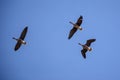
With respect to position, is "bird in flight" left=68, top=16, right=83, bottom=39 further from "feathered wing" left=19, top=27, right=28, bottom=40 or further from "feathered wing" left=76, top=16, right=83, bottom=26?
"feathered wing" left=19, top=27, right=28, bottom=40

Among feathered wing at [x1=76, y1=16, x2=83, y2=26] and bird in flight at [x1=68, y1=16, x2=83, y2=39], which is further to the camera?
bird in flight at [x1=68, y1=16, x2=83, y2=39]

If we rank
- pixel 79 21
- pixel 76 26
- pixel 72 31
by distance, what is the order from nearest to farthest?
1. pixel 79 21
2. pixel 76 26
3. pixel 72 31

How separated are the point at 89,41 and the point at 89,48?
82 cm

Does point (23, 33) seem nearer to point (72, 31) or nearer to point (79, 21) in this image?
point (72, 31)

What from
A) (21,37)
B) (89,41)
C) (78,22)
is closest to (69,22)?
(78,22)

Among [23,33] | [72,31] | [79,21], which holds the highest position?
[79,21]

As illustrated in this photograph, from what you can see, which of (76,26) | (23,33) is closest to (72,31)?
(76,26)

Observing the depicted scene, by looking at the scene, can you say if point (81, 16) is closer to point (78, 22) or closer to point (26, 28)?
point (78, 22)

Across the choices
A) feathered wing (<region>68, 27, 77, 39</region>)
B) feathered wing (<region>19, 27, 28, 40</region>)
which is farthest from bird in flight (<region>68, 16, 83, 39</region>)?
feathered wing (<region>19, 27, 28, 40</region>)

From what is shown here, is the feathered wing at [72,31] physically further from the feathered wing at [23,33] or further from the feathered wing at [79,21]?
the feathered wing at [23,33]

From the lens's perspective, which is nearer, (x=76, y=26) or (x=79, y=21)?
(x=79, y=21)

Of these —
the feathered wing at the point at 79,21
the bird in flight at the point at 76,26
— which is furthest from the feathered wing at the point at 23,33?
the feathered wing at the point at 79,21

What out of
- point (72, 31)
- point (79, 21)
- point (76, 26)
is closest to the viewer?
point (79, 21)

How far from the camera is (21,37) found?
31.8 metres
